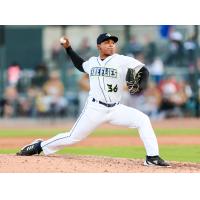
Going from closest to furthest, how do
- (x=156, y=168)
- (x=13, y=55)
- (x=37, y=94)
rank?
(x=156, y=168) → (x=37, y=94) → (x=13, y=55)

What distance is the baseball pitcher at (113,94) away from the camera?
25.1 ft

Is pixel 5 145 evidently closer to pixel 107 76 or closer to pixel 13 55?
pixel 107 76

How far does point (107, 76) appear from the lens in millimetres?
7727

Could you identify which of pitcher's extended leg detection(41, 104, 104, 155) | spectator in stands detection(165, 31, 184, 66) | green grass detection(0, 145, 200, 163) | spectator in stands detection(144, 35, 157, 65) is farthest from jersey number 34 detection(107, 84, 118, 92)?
spectator in stands detection(165, 31, 184, 66)

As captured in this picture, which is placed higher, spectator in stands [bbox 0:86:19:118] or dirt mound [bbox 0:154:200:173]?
spectator in stands [bbox 0:86:19:118]

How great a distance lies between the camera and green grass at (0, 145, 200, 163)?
31.9 ft

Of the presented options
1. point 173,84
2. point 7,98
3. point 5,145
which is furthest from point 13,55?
point 5,145

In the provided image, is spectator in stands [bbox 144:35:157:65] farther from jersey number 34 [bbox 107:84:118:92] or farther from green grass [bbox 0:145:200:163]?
jersey number 34 [bbox 107:84:118:92]

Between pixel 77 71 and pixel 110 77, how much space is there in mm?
10722

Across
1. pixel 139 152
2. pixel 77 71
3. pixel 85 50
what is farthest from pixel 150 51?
pixel 139 152

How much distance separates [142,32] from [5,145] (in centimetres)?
824

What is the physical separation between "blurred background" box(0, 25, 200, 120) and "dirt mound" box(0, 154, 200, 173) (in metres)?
9.09

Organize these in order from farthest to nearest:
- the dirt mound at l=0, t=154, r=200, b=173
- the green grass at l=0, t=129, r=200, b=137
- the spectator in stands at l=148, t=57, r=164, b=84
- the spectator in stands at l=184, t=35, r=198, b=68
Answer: the spectator in stands at l=184, t=35, r=198, b=68, the spectator in stands at l=148, t=57, r=164, b=84, the green grass at l=0, t=129, r=200, b=137, the dirt mound at l=0, t=154, r=200, b=173

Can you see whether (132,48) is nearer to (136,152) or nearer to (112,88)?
(136,152)
